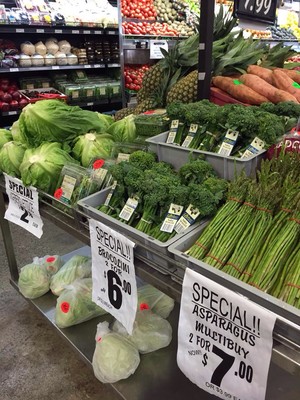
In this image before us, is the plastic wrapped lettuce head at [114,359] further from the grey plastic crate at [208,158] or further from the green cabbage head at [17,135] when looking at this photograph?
the green cabbage head at [17,135]

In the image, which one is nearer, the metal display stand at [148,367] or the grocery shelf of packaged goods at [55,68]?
the metal display stand at [148,367]

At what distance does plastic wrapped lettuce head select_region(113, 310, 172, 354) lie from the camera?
157 centimetres

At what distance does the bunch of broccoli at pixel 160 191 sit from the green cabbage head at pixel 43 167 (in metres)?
0.38

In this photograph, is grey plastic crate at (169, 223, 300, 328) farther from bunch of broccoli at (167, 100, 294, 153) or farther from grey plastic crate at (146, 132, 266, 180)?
bunch of broccoli at (167, 100, 294, 153)

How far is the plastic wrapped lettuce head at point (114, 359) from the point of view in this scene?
144cm

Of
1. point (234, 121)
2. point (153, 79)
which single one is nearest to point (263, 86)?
point (234, 121)

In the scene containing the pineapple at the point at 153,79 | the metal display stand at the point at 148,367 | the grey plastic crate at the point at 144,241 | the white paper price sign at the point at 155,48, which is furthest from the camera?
the white paper price sign at the point at 155,48

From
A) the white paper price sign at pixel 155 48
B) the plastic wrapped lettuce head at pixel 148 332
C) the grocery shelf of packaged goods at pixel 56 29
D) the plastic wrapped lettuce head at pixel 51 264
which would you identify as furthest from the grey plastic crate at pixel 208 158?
the white paper price sign at pixel 155 48

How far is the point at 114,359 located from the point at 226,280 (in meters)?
0.84

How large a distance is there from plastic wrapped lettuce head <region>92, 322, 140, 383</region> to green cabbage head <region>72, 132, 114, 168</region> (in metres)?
0.77

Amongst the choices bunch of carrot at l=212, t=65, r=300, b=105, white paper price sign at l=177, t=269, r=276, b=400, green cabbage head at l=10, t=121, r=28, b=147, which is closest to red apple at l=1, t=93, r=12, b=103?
green cabbage head at l=10, t=121, r=28, b=147

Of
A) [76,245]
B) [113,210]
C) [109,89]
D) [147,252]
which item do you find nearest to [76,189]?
[113,210]

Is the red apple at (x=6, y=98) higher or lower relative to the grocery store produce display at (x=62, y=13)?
lower

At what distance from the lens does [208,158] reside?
3.94 ft
